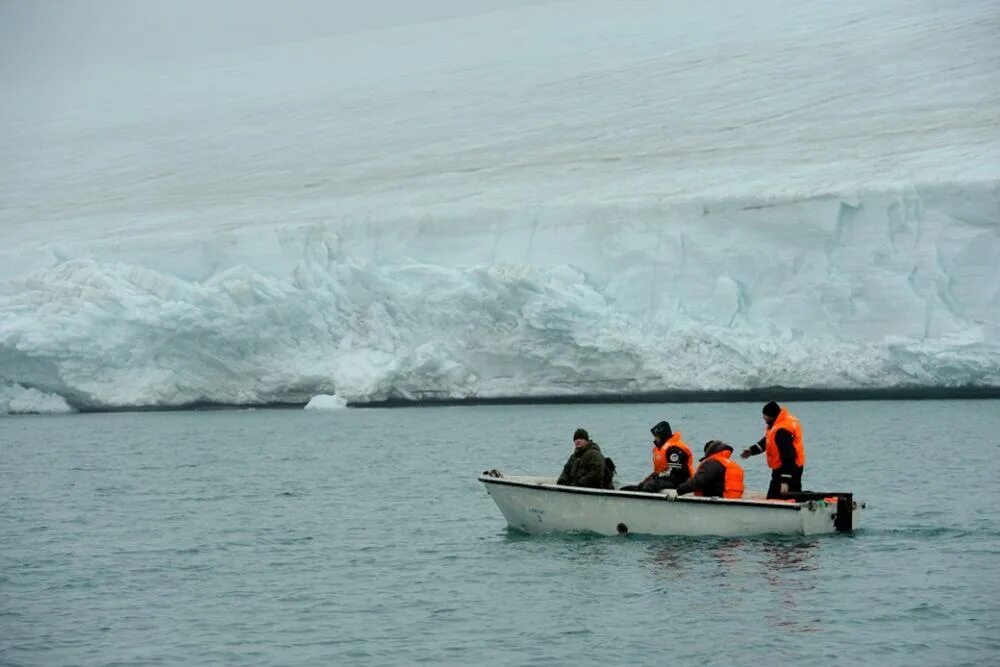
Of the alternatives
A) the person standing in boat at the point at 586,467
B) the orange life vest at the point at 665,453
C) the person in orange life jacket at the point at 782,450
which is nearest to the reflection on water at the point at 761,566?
the person in orange life jacket at the point at 782,450

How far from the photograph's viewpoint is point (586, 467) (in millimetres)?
12430

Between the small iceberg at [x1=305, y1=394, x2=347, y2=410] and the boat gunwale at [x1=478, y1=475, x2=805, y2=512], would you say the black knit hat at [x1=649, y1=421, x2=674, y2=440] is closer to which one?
the boat gunwale at [x1=478, y1=475, x2=805, y2=512]

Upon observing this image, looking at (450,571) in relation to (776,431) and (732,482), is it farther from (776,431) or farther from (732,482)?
(776,431)

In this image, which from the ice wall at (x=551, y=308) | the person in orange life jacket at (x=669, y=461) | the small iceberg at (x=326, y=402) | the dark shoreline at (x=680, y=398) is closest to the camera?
the person in orange life jacket at (x=669, y=461)

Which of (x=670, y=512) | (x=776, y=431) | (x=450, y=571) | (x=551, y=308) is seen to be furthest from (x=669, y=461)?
(x=551, y=308)

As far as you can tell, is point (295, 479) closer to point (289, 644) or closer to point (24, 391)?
point (289, 644)

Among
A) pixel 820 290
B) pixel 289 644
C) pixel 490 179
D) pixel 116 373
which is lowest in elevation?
pixel 289 644

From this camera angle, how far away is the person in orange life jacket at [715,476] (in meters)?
11.9

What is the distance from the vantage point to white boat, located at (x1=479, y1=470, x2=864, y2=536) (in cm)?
1182

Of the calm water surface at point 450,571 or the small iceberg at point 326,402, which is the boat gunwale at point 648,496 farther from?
the small iceberg at point 326,402

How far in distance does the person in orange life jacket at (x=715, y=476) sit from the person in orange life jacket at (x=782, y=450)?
6.5 inches

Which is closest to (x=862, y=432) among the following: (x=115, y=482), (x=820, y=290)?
(x=820, y=290)

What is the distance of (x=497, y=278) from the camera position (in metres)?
24.7

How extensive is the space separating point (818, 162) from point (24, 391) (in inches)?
567
